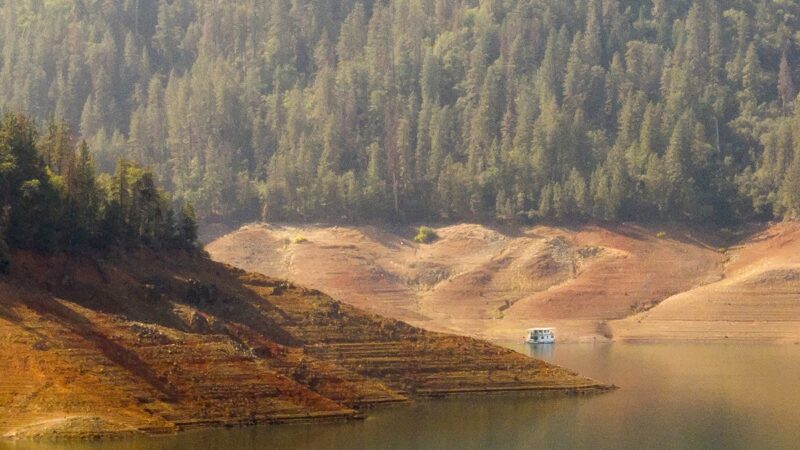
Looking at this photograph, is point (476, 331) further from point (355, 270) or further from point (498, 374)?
point (498, 374)

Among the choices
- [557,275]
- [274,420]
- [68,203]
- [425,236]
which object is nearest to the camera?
[274,420]

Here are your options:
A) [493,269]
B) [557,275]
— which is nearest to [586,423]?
[557,275]

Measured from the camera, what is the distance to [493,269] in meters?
170

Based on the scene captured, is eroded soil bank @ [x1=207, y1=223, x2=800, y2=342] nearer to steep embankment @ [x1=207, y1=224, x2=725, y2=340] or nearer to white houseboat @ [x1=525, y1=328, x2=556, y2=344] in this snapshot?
steep embankment @ [x1=207, y1=224, x2=725, y2=340]

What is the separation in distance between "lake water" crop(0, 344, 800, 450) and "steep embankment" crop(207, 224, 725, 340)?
46332mm

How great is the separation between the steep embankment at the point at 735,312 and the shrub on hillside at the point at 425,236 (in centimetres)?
3384

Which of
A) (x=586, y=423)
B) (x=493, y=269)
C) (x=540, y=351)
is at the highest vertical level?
(x=493, y=269)

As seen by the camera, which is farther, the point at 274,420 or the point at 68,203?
the point at 68,203

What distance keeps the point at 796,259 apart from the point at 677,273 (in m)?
12.2

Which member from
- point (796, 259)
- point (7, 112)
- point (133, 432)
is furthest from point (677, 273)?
point (133, 432)

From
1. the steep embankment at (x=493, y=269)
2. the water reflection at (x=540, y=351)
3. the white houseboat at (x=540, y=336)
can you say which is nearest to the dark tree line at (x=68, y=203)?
the water reflection at (x=540, y=351)

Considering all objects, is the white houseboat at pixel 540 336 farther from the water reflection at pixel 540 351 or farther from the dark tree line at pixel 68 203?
the dark tree line at pixel 68 203

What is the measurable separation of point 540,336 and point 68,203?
2395 inches

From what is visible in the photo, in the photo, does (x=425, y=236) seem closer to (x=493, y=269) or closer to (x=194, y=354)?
(x=493, y=269)
